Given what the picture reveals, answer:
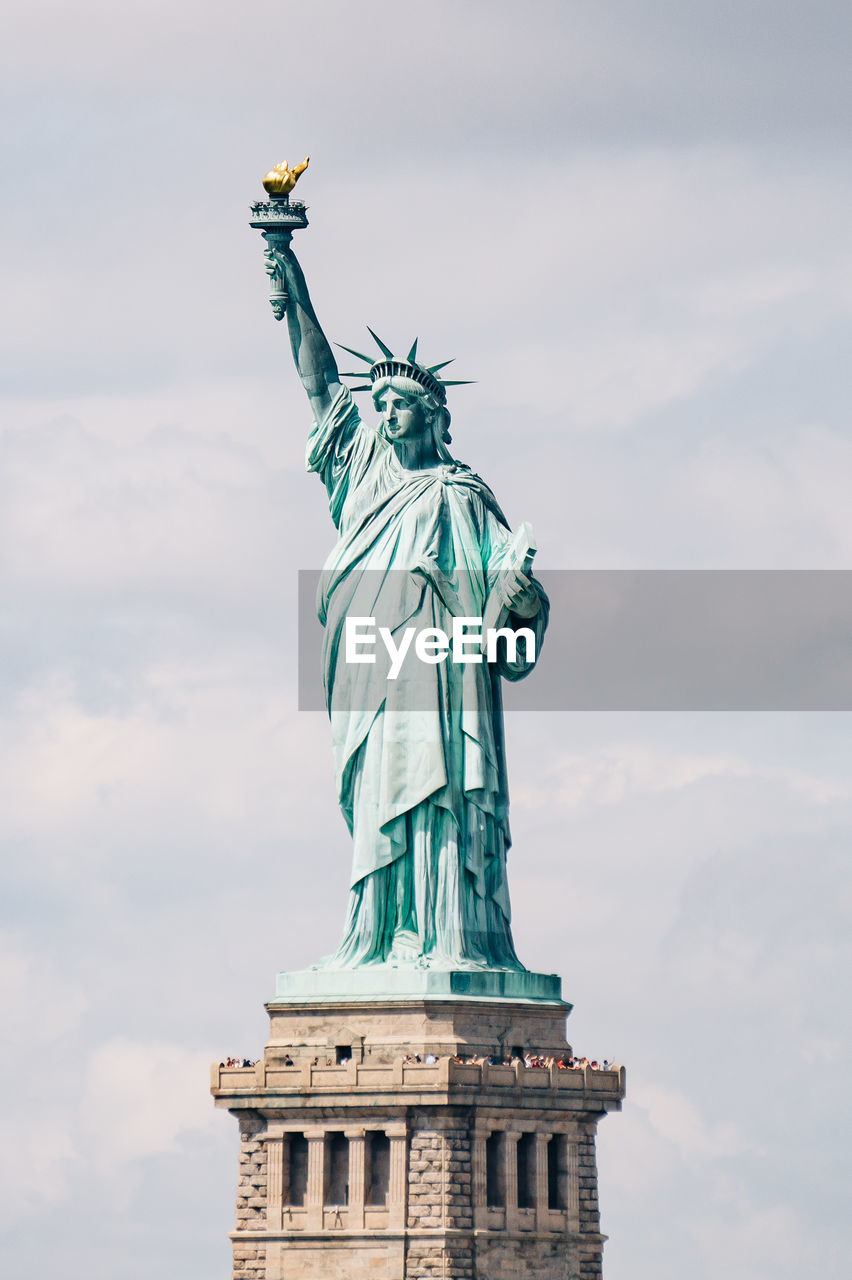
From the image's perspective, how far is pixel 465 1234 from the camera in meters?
80.8

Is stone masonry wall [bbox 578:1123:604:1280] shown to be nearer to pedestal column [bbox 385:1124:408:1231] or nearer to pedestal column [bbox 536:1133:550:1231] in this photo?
→ pedestal column [bbox 536:1133:550:1231]

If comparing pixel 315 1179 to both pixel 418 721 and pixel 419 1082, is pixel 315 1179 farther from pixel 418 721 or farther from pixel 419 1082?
pixel 418 721

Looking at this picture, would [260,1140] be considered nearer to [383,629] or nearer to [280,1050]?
[280,1050]

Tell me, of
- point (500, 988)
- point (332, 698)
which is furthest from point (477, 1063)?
point (332, 698)

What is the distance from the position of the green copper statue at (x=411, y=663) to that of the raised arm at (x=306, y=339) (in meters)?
0.02

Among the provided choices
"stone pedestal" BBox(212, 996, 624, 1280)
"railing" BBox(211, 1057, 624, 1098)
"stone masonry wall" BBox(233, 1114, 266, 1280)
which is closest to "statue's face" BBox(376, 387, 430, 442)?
"stone pedestal" BBox(212, 996, 624, 1280)

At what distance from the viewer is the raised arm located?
8412cm

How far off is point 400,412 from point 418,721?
488cm

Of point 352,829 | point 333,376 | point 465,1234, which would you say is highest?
point 333,376

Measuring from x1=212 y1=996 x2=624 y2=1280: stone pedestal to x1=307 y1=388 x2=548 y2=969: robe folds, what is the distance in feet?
4.04

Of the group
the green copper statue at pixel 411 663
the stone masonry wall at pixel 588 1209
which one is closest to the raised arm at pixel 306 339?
the green copper statue at pixel 411 663

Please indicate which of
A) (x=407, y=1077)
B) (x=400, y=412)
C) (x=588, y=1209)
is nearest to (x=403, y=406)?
(x=400, y=412)

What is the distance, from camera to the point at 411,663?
8325 cm

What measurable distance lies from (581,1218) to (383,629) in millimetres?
9601
